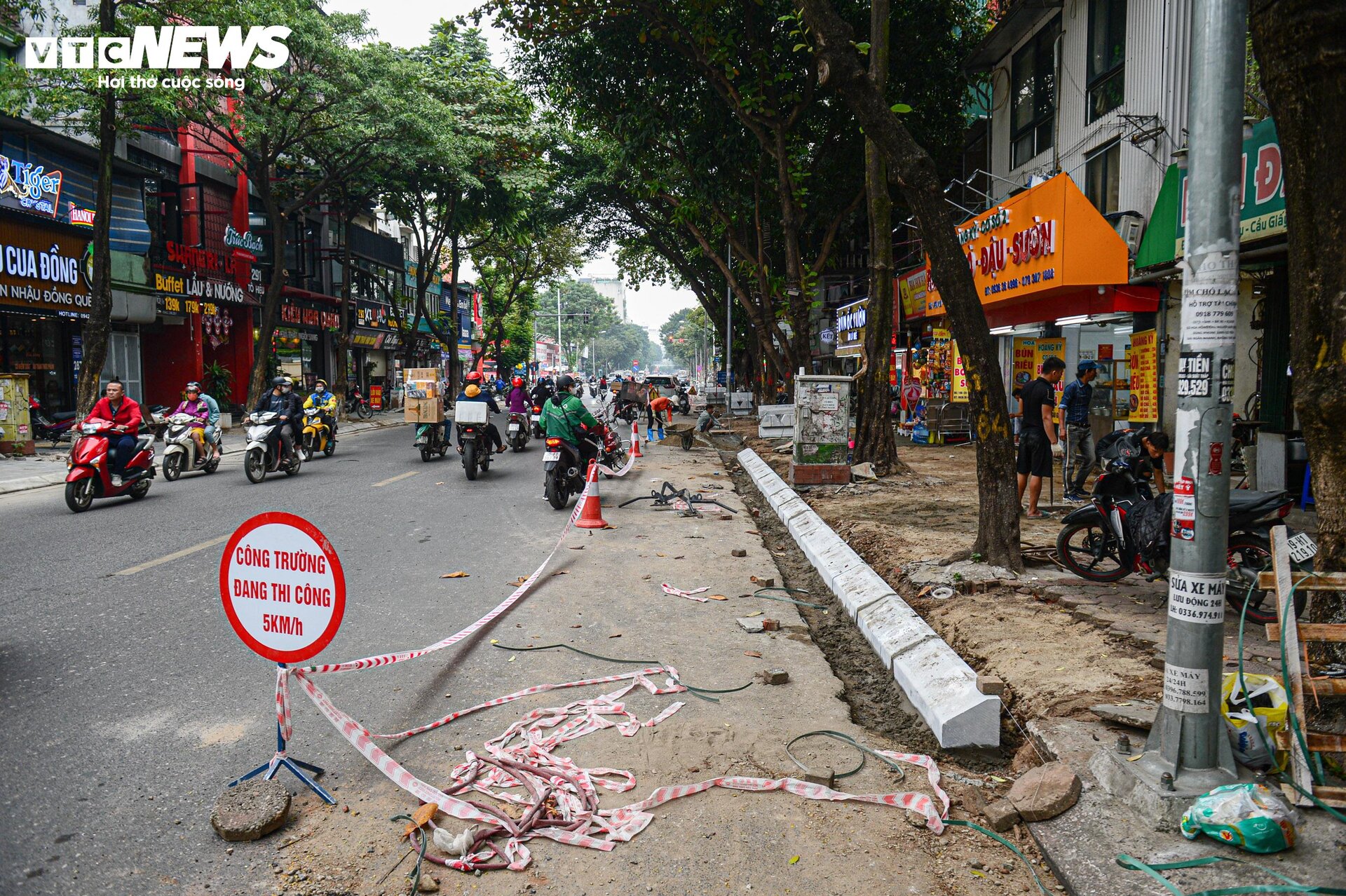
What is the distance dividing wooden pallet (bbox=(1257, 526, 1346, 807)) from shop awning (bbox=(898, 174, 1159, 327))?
8179 millimetres

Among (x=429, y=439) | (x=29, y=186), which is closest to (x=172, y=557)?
(x=429, y=439)

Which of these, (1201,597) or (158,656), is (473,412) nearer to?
(158,656)

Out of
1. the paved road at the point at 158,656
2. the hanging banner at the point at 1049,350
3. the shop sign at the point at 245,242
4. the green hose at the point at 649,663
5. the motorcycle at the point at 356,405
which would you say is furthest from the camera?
the motorcycle at the point at 356,405

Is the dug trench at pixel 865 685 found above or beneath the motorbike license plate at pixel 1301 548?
beneath

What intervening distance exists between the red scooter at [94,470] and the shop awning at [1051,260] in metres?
10.6

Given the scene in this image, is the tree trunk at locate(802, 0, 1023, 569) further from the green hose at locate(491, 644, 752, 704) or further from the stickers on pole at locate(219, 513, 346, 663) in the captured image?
the stickers on pole at locate(219, 513, 346, 663)

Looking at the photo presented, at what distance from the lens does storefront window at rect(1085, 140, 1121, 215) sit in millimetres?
15461

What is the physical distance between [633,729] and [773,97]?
1594 cm

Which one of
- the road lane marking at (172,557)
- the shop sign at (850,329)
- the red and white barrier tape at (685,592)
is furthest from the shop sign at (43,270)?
the shop sign at (850,329)

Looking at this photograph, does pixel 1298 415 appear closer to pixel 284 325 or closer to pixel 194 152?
pixel 194 152

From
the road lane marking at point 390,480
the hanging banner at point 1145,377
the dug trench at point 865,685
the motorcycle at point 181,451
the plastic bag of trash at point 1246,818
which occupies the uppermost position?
the hanging banner at point 1145,377

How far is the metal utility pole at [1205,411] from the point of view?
329 centimetres

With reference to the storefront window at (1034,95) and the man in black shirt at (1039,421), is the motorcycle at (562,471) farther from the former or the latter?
the storefront window at (1034,95)

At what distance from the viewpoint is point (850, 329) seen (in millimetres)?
29562
